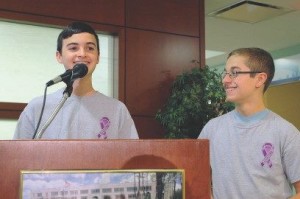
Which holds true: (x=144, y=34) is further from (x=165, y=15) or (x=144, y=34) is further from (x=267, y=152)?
(x=267, y=152)

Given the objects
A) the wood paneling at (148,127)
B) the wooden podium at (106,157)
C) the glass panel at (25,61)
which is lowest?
the wooden podium at (106,157)

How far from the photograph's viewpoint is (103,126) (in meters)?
1.65

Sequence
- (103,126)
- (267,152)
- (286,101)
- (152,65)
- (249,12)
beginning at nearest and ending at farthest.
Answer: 1. (103,126)
2. (267,152)
3. (152,65)
4. (249,12)
5. (286,101)

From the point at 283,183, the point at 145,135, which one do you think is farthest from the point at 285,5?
Result: the point at 283,183

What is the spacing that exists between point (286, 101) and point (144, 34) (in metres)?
3.80

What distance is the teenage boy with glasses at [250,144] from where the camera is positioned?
1854mm

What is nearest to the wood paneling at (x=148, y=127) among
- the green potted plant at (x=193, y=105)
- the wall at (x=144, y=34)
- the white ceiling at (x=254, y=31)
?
the wall at (x=144, y=34)

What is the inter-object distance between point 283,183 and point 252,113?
352 millimetres

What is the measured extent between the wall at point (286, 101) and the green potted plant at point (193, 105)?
3.29 meters

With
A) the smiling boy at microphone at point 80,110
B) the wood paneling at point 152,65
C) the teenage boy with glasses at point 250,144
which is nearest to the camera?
the smiling boy at microphone at point 80,110

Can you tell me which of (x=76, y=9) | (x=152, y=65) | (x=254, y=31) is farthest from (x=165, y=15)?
(x=254, y=31)

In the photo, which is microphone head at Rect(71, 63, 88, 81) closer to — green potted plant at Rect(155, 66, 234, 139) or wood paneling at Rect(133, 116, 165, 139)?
green potted plant at Rect(155, 66, 234, 139)

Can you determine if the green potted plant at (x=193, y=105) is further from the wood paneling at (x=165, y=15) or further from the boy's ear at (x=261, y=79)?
the boy's ear at (x=261, y=79)

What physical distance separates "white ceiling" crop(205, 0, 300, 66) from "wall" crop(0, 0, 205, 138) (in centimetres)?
63
